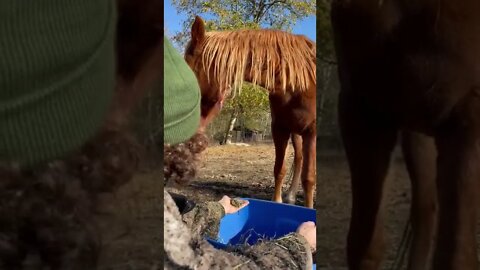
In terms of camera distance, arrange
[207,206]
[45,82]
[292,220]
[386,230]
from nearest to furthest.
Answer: [45,82]
[386,230]
[207,206]
[292,220]

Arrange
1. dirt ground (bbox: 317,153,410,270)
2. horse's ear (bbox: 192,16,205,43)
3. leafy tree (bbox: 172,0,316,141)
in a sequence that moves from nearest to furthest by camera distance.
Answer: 1. dirt ground (bbox: 317,153,410,270)
2. horse's ear (bbox: 192,16,205,43)
3. leafy tree (bbox: 172,0,316,141)

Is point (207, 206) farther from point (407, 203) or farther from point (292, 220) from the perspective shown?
point (407, 203)

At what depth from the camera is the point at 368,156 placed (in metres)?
0.40

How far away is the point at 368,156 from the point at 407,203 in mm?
57

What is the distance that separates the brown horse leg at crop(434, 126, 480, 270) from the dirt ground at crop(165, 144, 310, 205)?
1.16 m

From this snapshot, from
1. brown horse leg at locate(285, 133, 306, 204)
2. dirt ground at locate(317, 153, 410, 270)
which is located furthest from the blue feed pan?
dirt ground at locate(317, 153, 410, 270)

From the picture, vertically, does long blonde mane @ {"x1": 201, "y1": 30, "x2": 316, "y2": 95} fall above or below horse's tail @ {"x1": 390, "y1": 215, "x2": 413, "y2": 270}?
above

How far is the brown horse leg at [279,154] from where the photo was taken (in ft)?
5.17

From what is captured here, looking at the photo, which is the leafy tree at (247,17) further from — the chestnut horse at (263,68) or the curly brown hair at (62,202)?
the curly brown hair at (62,202)

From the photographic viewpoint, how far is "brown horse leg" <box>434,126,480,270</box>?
1.23 ft

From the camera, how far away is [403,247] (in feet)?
1.36

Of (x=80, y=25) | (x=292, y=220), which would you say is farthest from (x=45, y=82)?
(x=292, y=220)

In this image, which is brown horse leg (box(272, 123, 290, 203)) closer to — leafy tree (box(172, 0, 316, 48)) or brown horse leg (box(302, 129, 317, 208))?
brown horse leg (box(302, 129, 317, 208))

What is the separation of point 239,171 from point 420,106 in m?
1.70
